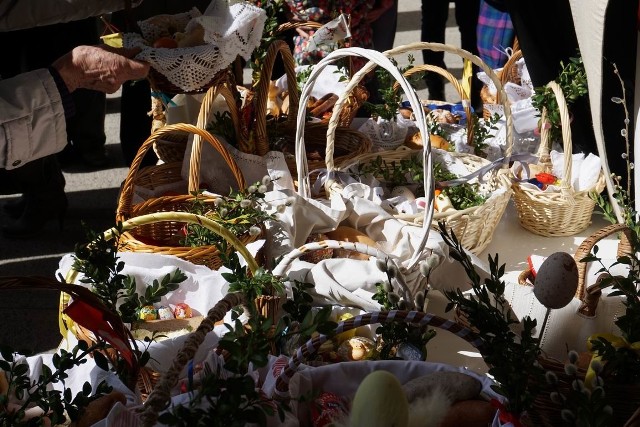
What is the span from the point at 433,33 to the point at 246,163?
2313 millimetres

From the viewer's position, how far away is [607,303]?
1251 mm

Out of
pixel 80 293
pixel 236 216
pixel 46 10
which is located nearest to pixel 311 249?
pixel 236 216

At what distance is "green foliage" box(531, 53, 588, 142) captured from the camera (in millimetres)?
1938

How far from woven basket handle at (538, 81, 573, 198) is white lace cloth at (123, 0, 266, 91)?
2.36 feet

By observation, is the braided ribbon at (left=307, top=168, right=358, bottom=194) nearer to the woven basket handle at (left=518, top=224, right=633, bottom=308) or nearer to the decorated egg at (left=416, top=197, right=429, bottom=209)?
the decorated egg at (left=416, top=197, right=429, bottom=209)

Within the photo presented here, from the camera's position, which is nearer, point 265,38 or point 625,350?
point 625,350

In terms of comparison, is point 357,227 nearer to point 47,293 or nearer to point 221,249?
point 221,249

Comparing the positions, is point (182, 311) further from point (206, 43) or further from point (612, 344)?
point (612, 344)

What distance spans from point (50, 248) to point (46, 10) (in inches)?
36.4

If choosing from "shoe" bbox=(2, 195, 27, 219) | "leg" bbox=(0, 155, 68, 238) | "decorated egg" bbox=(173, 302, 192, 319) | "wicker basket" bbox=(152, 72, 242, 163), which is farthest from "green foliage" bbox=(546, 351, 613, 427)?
"shoe" bbox=(2, 195, 27, 219)

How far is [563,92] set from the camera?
196 centimetres

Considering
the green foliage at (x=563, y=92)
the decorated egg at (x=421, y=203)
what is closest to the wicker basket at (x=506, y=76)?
the green foliage at (x=563, y=92)

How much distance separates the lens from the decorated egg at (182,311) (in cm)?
145

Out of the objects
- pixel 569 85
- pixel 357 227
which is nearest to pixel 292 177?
pixel 357 227
